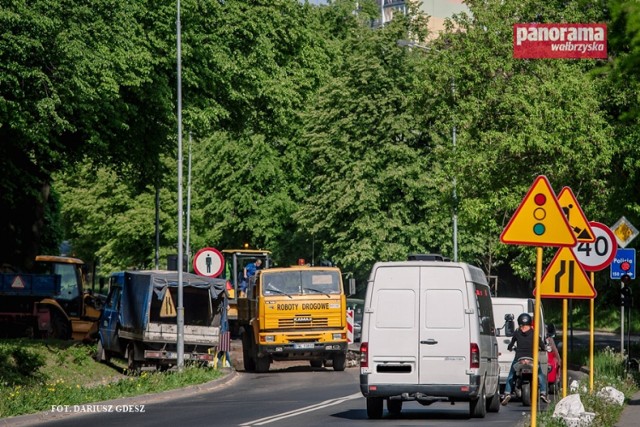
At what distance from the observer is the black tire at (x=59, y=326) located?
44.8 meters

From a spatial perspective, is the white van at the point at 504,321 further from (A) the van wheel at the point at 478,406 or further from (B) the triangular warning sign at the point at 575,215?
(B) the triangular warning sign at the point at 575,215

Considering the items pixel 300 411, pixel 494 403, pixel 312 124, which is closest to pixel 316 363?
pixel 494 403

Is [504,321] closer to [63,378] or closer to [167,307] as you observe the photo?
[63,378]

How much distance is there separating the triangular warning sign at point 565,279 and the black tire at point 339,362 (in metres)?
19.3

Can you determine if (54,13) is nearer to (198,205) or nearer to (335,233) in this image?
(335,233)

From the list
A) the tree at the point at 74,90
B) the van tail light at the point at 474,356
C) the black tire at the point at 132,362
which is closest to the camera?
the van tail light at the point at 474,356

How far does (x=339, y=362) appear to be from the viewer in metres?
38.2

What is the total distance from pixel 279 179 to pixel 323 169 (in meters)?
4.97

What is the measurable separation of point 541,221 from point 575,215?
374cm

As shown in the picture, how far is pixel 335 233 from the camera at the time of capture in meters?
61.0

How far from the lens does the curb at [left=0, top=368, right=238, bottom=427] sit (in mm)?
20038

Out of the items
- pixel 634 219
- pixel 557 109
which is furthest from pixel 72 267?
pixel 634 219

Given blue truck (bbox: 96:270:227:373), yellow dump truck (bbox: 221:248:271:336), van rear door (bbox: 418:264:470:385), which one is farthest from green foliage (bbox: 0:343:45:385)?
yellow dump truck (bbox: 221:248:271:336)

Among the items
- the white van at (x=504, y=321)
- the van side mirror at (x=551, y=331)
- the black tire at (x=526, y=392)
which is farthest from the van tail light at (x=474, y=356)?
the white van at (x=504, y=321)
